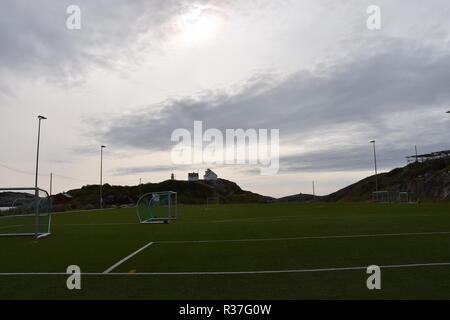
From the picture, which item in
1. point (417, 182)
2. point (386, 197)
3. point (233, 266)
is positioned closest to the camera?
point (233, 266)

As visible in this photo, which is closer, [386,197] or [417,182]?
[386,197]

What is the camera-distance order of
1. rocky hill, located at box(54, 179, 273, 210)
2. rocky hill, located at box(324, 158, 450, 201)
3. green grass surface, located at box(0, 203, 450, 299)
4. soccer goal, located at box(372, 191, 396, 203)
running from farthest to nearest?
rocky hill, located at box(54, 179, 273, 210) → rocky hill, located at box(324, 158, 450, 201) → soccer goal, located at box(372, 191, 396, 203) → green grass surface, located at box(0, 203, 450, 299)

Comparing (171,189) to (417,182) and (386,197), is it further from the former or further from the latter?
(386,197)

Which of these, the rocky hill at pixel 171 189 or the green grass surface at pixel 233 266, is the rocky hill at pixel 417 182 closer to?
the rocky hill at pixel 171 189

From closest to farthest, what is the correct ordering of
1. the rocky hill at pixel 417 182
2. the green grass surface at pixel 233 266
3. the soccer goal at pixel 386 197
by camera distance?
the green grass surface at pixel 233 266 < the soccer goal at pixel 386 197 < the rocky hill at pixel 417 182

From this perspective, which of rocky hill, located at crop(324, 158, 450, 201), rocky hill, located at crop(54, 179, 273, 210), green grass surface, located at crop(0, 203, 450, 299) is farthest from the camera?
rocky hill, located at crop(54, 179, 273, 210)

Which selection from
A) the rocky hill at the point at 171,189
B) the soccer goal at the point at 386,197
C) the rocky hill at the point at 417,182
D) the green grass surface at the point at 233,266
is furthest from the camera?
the rocky hill at the point at 171,189

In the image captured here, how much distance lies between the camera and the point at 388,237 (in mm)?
11898

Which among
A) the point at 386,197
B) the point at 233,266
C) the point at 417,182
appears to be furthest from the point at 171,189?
the point at 233,266

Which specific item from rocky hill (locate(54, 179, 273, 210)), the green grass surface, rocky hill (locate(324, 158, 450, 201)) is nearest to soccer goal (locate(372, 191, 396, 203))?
rocky hill (locate(324, 158, 450, 201))

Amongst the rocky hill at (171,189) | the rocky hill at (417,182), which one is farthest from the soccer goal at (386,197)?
the rocky hill at (171,189)

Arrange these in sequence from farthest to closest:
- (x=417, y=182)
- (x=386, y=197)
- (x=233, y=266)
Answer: (x=417, y=182)
(x=386, y=197)
(x=233, y=266)

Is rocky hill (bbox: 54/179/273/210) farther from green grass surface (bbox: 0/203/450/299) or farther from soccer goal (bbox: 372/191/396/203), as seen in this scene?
green grass surface (bbox: 0/203/450/299)
